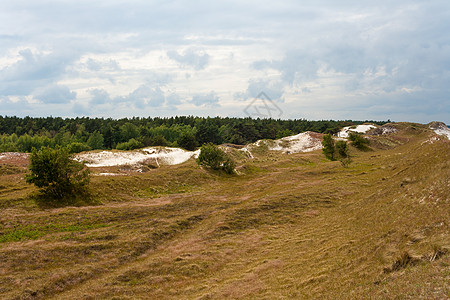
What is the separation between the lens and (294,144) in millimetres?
133500

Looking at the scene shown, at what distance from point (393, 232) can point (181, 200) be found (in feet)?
116

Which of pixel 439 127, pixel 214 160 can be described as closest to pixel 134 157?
pixel 214 160

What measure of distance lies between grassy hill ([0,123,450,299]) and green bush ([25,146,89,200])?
2.73 m

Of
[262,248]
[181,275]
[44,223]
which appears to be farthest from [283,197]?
[44,223]

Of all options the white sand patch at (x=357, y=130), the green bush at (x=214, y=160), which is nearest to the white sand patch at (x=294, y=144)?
the white sand patch at (x=357, y=130)

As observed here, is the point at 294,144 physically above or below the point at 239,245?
above

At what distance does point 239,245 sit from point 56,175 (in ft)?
110

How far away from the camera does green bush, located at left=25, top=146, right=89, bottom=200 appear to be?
147 ft

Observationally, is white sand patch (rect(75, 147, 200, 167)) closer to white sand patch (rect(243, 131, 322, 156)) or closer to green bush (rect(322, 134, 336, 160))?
white sand patch (rect(243, 131, 322, 156))

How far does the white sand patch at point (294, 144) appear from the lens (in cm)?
12633

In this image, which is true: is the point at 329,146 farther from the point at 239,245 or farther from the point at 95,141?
the point at 95,141

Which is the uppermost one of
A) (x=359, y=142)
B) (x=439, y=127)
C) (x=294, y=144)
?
(x=439, y=127)

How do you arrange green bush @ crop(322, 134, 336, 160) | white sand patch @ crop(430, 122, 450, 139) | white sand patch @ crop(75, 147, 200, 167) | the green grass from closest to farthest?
1. the green grass
2. white sand patch @ crop(75, 147, 200, 167)
3. green bush @ crop(322, 134, 336, 160)
4. white sand patch @ crop(430, 122, 450, 139)

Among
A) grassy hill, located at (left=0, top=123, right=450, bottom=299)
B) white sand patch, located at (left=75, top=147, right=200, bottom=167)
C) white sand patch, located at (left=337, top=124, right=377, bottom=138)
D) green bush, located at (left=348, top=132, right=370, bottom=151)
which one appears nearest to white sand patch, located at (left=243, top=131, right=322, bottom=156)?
green bush, located at (left=348, top=132, right=370, bottom=151)
